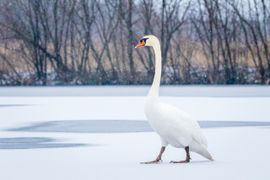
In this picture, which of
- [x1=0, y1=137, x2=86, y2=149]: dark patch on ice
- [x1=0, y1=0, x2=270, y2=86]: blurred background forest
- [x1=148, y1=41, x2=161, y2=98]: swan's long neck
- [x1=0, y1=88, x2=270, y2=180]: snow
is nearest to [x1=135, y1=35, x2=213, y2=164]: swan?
[x1=148, y1=41, x2=161, y2=98]: swan's long neck

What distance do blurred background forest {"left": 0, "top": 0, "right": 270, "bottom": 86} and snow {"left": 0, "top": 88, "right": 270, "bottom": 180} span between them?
8.27 meters

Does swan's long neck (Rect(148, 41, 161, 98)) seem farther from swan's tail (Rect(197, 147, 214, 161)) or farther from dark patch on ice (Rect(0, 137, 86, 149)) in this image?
dark patch on ice (Rect(0, 137, 86, 149))

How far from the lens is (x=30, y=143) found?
25.3 ft

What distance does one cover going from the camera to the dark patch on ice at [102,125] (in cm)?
930

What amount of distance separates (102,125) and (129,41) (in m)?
13.9

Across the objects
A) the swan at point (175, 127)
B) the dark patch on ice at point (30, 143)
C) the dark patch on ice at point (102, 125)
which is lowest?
the dark patch on ice at point (102, 125)

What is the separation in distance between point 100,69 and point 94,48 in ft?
4.88

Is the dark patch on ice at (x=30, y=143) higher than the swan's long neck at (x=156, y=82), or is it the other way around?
the swan's long neck at (x=156, y=82)

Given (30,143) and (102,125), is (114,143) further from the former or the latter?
(102,125)

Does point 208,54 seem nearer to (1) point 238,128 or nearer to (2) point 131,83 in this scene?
(2) point 131,83

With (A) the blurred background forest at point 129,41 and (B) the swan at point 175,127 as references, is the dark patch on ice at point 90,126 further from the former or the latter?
(A) the blurred background forest at point 129,41

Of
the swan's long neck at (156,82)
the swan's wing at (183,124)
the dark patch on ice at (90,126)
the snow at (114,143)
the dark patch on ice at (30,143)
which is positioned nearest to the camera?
the snow at (114,143)

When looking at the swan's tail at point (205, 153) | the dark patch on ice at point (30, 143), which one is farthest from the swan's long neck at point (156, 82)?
the dark patch on ice at point (30, 143)

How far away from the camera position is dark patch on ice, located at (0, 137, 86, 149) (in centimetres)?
737
